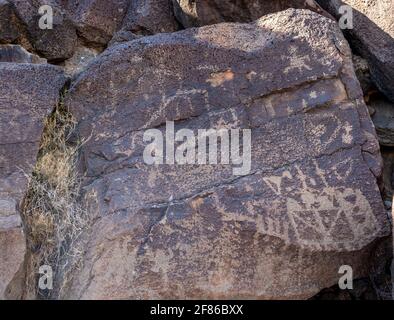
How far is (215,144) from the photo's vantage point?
360 cm

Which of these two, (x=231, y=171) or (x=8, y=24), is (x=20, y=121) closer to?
(x=231, y=171)

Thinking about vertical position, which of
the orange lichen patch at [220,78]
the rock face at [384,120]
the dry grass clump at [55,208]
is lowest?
the dry grass clump at [55,208]

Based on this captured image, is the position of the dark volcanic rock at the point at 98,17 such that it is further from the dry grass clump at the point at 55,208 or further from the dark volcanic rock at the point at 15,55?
the dry grass clump at the point at 55,208

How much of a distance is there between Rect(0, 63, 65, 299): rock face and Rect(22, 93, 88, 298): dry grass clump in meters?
0.06

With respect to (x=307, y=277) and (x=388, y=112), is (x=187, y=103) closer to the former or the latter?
(x=307, y=277)

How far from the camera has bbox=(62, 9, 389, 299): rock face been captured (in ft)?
10.9

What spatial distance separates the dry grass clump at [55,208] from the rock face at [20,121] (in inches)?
2.5

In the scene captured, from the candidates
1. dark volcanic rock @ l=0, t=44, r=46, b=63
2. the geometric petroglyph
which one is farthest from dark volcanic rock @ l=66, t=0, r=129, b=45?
the geometric petroglyph

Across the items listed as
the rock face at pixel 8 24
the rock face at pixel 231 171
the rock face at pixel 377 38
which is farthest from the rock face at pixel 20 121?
the rock face at pixel 377 38

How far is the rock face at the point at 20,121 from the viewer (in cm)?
344

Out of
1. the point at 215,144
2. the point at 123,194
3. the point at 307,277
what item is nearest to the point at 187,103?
the point at 215,144

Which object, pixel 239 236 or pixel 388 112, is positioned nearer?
pixel 239 236

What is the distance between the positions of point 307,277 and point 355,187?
49 cm

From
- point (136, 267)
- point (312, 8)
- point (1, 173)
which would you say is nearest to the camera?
point (136, 267)
